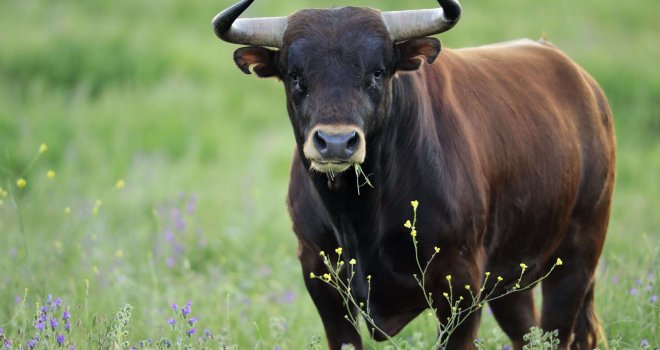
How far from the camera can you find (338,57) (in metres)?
4.98

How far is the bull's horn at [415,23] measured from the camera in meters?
5.12

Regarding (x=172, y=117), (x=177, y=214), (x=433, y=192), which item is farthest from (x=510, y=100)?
(x=172, y=117)

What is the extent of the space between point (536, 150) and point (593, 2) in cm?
1240

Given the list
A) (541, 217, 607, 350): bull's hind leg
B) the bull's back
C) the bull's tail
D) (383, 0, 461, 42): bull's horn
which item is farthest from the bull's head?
the bull's tail

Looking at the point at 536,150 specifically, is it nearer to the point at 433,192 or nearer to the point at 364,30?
the point at 433,192

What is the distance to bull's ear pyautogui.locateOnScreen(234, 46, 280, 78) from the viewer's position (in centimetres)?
534

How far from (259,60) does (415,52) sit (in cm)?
78

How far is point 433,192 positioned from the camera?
202 inches

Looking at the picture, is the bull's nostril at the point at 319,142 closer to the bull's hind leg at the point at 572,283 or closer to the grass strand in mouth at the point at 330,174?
the grass strand in mouth at the point at 330,174

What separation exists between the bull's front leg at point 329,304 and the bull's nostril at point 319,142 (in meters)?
0.82

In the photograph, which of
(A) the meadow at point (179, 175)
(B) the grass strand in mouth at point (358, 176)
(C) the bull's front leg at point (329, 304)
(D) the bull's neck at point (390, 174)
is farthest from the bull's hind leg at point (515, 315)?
(B) the grass strand in mouth at point (358, 176)

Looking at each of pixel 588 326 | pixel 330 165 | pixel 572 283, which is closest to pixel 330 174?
pixel 330 165

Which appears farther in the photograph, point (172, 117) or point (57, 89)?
point (57, 89)

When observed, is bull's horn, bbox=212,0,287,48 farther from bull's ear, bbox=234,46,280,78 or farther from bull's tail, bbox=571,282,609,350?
bull's tail, bbox=571,282,609,350
